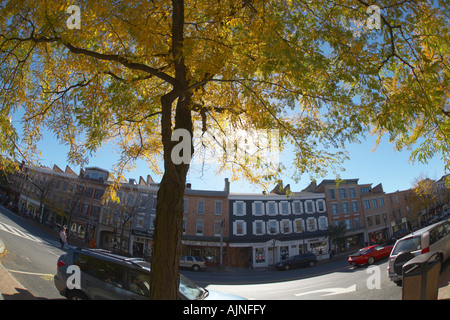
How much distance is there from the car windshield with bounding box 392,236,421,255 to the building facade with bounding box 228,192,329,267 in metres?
19.4

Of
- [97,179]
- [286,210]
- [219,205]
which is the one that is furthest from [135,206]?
[286,210]

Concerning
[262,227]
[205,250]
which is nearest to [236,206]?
[262,227]

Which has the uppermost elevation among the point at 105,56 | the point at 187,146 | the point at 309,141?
the point at 105,56

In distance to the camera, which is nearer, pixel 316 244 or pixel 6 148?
pixel 6 148

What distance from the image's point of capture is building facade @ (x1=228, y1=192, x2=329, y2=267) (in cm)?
2672

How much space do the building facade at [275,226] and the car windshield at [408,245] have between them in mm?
19413

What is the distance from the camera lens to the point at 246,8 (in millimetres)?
4121

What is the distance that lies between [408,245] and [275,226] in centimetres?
2147

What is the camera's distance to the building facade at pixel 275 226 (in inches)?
1052

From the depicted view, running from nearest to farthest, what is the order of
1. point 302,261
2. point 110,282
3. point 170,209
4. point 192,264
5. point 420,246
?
1. point 170,209
2. point 110,282
3. point 420,246
4. point 192,264
5. point 302,261

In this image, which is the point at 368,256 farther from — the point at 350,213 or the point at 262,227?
the point at 262,227

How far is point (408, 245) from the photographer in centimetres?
720
